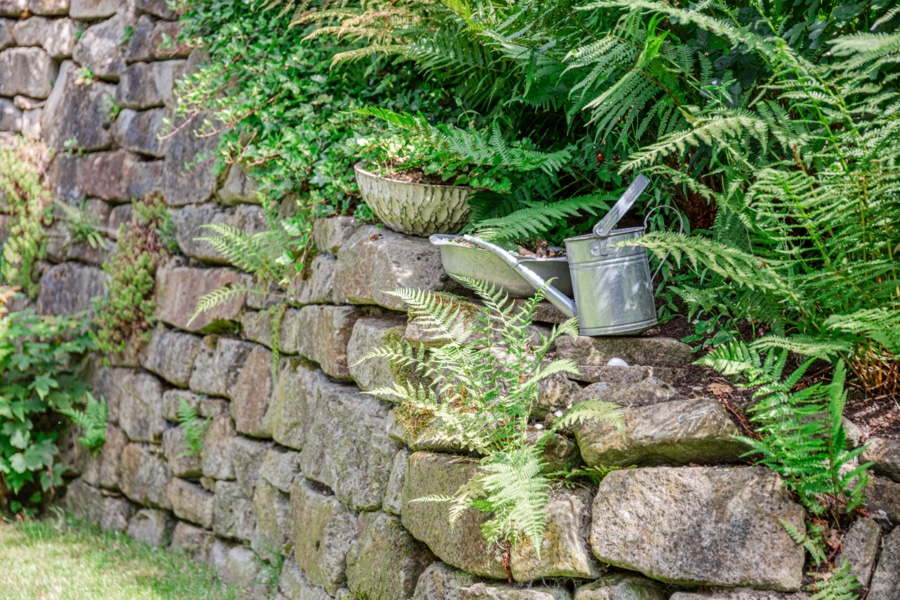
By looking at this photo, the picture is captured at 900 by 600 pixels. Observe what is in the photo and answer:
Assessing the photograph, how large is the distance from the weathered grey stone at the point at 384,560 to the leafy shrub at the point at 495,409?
0.28m

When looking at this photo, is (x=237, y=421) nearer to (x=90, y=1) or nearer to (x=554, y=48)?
(x=554, y=48)

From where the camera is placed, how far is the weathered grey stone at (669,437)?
208cm

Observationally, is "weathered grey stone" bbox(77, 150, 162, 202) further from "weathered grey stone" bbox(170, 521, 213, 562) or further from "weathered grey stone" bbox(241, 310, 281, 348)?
"weathered grey stone" bbox(170, 521, 213, 562)

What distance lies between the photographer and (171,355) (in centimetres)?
448

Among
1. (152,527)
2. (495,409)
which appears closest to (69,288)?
(152,527)

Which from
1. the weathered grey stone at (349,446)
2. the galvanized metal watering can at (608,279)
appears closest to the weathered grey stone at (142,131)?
the weathered grey stone at (349,446)

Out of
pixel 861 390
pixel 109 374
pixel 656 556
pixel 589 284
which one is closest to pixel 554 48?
pixel 589 284

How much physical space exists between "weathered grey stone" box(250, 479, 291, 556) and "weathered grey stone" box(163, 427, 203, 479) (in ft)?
1.91

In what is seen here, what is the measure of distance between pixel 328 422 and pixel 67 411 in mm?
2250

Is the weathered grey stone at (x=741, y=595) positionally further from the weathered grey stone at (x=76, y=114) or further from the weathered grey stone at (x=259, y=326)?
the weathered grey stone at (x=76, y=114)

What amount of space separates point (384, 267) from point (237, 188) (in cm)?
139

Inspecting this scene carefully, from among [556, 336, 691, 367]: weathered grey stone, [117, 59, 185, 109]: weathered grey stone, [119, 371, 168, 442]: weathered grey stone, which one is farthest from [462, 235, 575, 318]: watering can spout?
[117, 59, 185, 109]: weathered grey stone

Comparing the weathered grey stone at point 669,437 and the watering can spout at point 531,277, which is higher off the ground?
the watering can spout at point 531,277

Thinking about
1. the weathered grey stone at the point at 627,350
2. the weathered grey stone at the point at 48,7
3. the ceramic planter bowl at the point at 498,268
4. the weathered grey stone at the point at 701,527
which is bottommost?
the weathered grey stone at the point at 701,527
